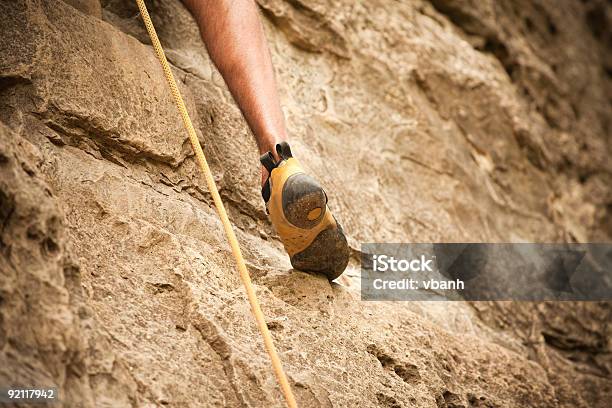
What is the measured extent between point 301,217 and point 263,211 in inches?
16.5

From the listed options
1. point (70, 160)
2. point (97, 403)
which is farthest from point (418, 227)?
point (97, 403)

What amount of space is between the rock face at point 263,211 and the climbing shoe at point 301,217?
83 millimetres

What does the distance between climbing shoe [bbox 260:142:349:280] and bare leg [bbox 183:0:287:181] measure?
0.07 metres

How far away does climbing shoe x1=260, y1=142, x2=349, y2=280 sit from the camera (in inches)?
59.1

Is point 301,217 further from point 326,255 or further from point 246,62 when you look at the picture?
point 246,62

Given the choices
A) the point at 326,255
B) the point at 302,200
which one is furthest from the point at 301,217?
the point at 326,255

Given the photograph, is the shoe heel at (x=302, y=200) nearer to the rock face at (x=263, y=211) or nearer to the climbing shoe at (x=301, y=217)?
the climbing shoe at (x=301, y=217)

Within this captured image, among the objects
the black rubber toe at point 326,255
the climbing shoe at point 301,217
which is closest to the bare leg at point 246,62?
the climbing shoe at point 301,217

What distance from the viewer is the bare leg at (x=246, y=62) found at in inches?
65.9

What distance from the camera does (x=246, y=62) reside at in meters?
1.74

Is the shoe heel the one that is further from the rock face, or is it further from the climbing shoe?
the rock face

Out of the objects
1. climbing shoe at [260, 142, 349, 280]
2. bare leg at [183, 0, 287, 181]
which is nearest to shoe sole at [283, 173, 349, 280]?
climbing shoe at [260, 142, 349, 280]

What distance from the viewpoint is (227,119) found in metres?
2.01

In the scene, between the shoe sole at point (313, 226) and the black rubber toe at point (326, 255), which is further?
the black rubber toe at point (326, 255)
